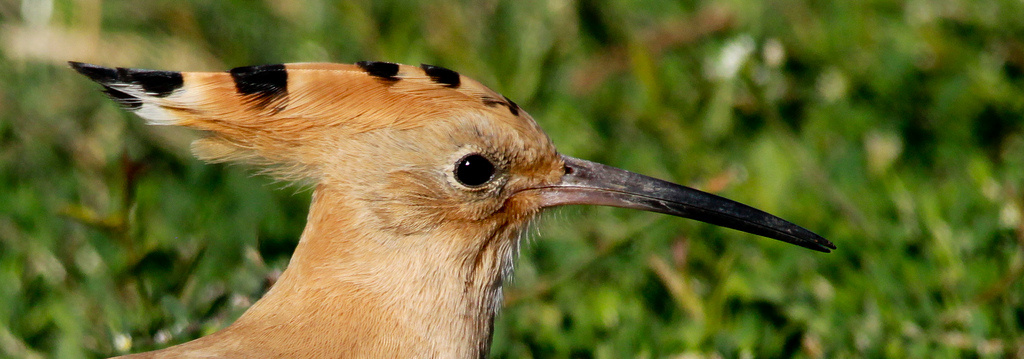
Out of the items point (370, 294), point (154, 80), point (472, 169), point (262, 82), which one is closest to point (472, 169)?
point (472, 169)

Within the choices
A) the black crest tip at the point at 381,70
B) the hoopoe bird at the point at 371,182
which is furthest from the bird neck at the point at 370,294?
the black crest tip at the point at 381,70

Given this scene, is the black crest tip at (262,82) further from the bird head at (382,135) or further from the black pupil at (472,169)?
the black pupil at (472,169)

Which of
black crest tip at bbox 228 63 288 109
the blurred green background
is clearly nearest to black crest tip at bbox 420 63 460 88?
black crest tip at bbox 228 63 288 109

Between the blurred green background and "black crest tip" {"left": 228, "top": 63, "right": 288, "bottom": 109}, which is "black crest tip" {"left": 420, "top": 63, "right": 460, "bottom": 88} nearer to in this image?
"black crest tip" {"left": 228, "top": 63, "right": 288, "bottom": 109}

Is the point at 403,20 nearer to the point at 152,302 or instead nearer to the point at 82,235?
the point at 82,235

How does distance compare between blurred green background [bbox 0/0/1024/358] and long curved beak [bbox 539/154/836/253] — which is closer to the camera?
long curved beak [bbox 539/154/836/253]

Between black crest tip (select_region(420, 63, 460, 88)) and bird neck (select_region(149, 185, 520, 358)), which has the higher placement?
black crest tip (select_region(420, 63, 460, 88))

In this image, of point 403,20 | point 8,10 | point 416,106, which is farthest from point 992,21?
point 8,10
